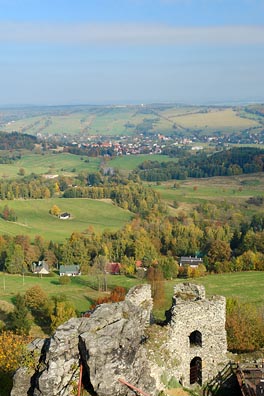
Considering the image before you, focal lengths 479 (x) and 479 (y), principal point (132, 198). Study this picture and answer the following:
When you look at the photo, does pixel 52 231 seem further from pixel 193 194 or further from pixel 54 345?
pixel 54 345

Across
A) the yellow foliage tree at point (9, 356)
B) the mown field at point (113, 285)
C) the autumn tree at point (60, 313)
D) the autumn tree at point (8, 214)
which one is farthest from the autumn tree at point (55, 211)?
the yellow foliage tree at point (9, 356)

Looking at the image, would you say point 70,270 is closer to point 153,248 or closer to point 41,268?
point 41,268

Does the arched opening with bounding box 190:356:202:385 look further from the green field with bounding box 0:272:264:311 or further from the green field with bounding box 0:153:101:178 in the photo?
the green field with bounding box 0:153:101:178

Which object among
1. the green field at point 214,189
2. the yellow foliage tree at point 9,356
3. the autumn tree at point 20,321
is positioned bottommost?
the green field at point 214,189

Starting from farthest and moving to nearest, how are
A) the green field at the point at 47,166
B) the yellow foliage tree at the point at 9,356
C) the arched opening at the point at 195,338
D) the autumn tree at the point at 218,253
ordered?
the green field at the point at 47,166 → the autumn tree at the point at 218,253 → the yellow foliage tree at the point at 9,356 → the arched opening at the point at 195,338

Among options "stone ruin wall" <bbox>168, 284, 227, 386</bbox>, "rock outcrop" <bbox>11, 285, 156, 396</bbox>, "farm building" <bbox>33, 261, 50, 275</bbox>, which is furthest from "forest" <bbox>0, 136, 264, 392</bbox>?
"rock outcrop" <bbox>11, 285, 156, 396</bbox>

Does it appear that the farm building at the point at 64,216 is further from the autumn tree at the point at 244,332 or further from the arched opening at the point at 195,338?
the arched opening at the point at 195,338
